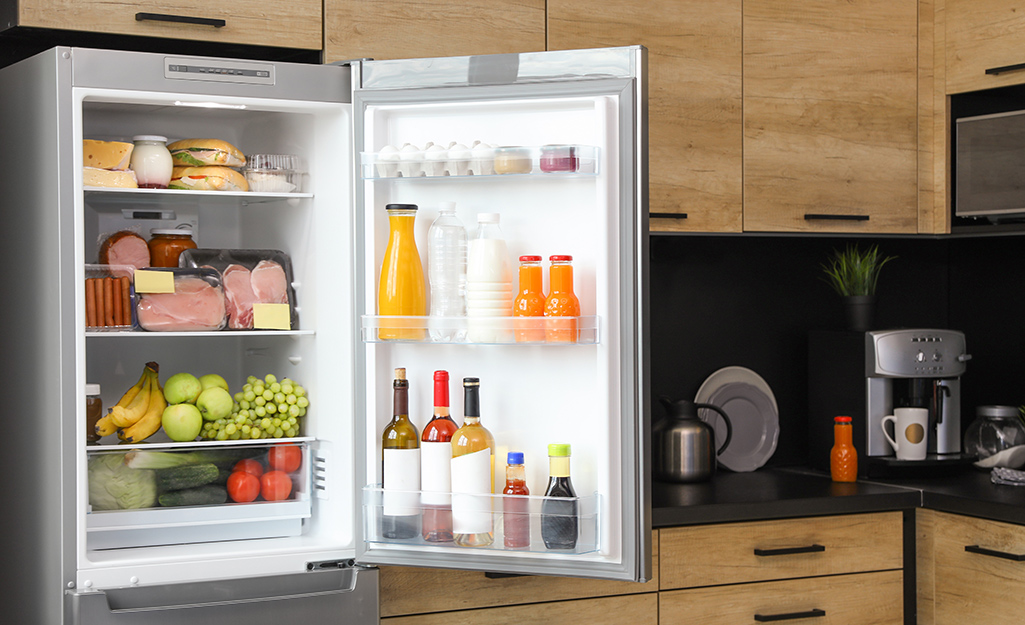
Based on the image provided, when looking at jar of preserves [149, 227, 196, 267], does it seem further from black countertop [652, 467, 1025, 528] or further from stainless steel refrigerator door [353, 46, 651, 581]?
black countertop [652, 467, 1025, 528]

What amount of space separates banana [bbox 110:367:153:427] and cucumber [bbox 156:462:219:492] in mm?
114

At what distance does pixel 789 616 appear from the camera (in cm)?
228

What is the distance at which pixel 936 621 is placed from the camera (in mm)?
2340

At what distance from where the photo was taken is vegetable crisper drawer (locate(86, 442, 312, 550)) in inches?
76.7

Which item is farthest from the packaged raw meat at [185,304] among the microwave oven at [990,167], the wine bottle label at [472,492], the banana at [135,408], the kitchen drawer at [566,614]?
the microwave oven at [990,167]

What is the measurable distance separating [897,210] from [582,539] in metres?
1.35

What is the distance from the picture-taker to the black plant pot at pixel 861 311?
266 centimetres

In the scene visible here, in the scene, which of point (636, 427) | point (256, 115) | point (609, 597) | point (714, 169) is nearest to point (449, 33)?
point (256, 115)

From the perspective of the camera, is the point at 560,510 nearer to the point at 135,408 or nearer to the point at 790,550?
the point at 790,550

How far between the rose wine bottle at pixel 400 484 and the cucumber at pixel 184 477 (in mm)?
384

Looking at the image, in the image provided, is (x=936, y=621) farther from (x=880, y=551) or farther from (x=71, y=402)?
(x=71, y=402)

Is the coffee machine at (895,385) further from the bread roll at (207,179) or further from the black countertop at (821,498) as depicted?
the bread roll at (207,179)

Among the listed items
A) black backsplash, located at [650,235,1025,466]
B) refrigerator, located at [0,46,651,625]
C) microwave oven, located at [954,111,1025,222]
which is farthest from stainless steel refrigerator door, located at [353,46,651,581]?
microwave oven, located at [954,111,1025,222]

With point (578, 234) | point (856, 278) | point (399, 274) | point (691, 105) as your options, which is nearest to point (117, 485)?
point (399, 274)
